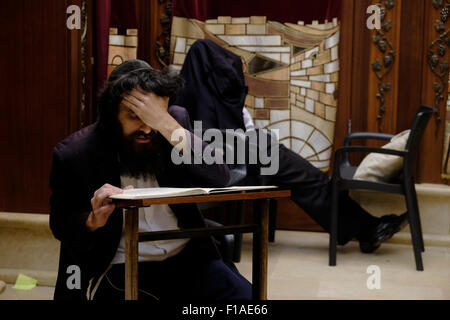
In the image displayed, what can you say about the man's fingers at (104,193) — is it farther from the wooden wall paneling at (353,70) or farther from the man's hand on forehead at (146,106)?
the wooden wall paneling at (353,70)

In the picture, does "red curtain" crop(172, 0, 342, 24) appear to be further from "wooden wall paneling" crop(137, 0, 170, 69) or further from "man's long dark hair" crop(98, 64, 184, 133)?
"man's long dark hair" crop(98, 64, 184, 133)

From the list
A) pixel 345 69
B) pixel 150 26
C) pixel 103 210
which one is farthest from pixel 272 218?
pixel 103 210

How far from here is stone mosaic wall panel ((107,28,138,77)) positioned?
12.1ft

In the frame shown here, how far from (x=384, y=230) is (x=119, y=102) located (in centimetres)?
231

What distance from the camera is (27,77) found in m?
3.06

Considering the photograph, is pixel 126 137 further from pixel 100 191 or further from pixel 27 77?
pixel 27 77

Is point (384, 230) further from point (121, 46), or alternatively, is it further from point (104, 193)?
point (104, 193)

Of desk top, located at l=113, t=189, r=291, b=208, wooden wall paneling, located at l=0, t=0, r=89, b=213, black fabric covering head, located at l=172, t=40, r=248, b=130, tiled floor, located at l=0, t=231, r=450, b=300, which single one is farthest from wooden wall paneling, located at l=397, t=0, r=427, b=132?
desk top, located at l=113, t=189, r=291, b=208

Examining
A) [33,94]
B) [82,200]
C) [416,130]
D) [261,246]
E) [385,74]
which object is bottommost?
[261,246]

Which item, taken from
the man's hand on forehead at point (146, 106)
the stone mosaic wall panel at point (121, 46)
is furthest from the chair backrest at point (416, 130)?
the man's hand on forehead at point (146, 106)

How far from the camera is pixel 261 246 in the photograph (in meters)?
1.78

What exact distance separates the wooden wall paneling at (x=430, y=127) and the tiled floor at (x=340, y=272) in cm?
50

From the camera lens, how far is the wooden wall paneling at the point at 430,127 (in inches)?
159
